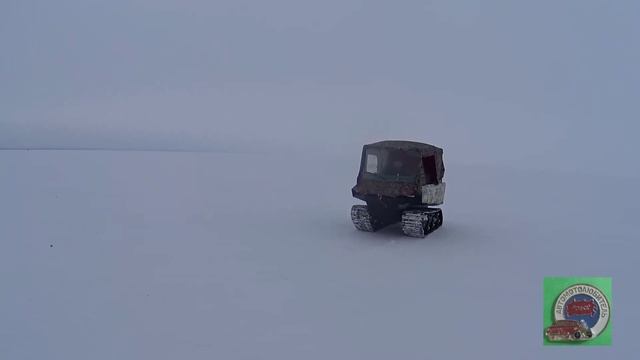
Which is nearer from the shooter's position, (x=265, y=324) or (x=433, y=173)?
(x=265, y=324)

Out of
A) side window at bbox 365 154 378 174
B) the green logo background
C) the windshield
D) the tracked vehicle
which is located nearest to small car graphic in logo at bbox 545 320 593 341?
the green logo background

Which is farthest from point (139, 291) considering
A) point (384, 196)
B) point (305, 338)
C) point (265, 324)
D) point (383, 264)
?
point (384, 196)

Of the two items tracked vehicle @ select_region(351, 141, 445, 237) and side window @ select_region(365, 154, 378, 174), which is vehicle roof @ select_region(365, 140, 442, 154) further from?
side window @ select_region(365, 154, 378, 174)

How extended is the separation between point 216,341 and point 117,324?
1.10 metres

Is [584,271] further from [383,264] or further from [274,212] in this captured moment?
[274,212]

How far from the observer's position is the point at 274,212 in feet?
38.1

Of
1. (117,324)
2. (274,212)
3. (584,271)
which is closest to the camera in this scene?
(117,324)

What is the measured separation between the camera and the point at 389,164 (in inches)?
398

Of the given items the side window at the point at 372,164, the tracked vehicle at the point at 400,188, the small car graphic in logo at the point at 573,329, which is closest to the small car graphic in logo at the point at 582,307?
the small car graphic in logo at the point at 573,329

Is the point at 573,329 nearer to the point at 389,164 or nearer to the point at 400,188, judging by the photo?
the point at 400,188

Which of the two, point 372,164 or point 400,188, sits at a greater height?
point 372,164

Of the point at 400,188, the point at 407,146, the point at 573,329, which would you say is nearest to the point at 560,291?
the point at 573,329

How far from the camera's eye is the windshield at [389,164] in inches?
390

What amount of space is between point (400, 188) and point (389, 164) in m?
0.60
